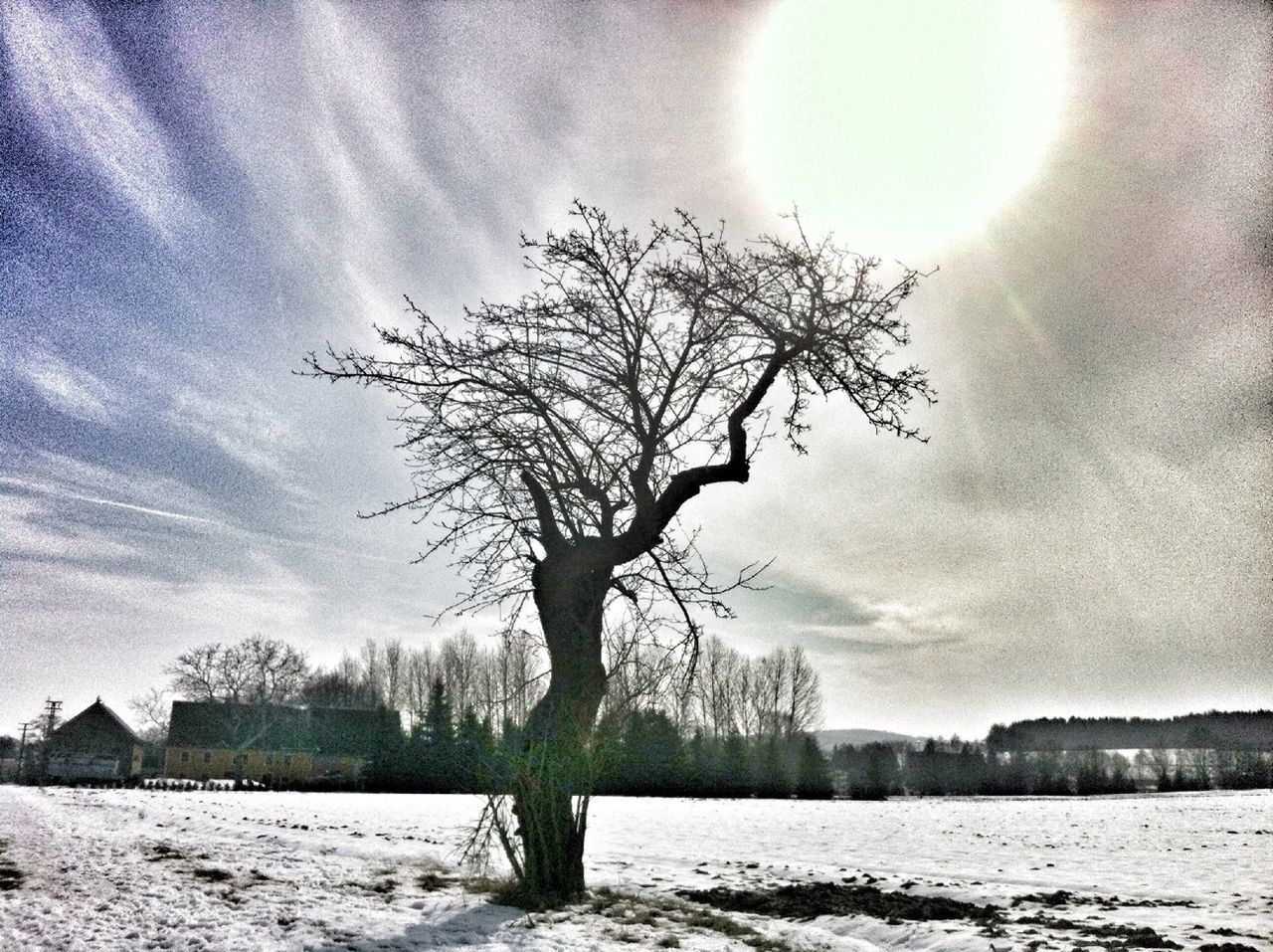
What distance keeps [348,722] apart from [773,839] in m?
62.2

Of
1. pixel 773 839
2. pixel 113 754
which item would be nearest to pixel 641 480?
pixel 773 839

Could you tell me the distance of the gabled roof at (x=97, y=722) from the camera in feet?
236

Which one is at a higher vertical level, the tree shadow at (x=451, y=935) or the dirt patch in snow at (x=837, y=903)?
the tree shadow at (x=451, y=935)

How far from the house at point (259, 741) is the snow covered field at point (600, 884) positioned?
175 ft

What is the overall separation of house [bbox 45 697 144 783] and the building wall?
3.13 meters

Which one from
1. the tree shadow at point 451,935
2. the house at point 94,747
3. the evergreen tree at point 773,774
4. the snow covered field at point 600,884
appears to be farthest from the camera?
the house at point 94,747

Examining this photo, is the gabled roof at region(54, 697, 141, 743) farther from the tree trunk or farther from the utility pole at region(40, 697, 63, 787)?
the tree trunk

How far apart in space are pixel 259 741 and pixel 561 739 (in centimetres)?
7347

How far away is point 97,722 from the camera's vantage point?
7275 centimetres

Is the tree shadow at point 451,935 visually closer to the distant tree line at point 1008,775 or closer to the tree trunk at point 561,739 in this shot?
the tree trunk at point 561,739

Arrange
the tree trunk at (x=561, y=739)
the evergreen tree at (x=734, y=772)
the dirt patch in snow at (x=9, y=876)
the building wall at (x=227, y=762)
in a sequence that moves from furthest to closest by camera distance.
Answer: the building wall at (x=227, y=762), the evergreen tree at (x=734, y=772), the tree trunk at (x=561, y=739), the dirt patch in snow at (x=9, y=876)

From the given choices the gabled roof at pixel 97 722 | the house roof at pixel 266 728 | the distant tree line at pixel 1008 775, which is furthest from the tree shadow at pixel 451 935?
the gabled roof at pixel 97 722

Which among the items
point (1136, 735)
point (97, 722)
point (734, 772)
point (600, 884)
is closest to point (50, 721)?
point (97, 722)

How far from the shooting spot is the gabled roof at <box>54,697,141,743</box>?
7194 cm
